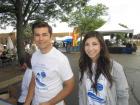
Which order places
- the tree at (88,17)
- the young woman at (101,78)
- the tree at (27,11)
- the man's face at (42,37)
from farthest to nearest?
1. the tree at (88,17)
2. the tree at (27,11)
3. the man's face at (42,37)
4. the young woman at (101,78)

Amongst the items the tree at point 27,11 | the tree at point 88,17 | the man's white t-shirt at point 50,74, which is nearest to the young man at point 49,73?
the man's white t-shirt at point 50,74

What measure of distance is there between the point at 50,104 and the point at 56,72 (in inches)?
14.0

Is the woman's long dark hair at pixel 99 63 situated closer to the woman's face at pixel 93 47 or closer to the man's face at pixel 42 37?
the woman's face at pixel 93 47

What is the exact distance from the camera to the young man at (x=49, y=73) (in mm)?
3170

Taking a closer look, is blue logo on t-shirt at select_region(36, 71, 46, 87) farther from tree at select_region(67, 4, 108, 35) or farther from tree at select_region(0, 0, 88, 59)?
tree at select_region(67, 4, 108, 35)

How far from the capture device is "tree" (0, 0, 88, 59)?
16812mm

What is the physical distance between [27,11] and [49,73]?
1520cm

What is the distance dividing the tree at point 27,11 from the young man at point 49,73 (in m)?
13.3

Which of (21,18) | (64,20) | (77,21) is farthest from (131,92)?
(77,21)

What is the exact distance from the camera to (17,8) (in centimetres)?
1667

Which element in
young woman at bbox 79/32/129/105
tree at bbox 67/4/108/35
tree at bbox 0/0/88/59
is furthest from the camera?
tree at bbox 67/4/108/35

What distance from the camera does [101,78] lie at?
3133 millimetres

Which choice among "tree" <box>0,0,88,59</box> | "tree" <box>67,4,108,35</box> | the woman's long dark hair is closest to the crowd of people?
the woman's long dark hair

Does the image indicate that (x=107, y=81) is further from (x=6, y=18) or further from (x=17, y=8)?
(x=6, y=18)
